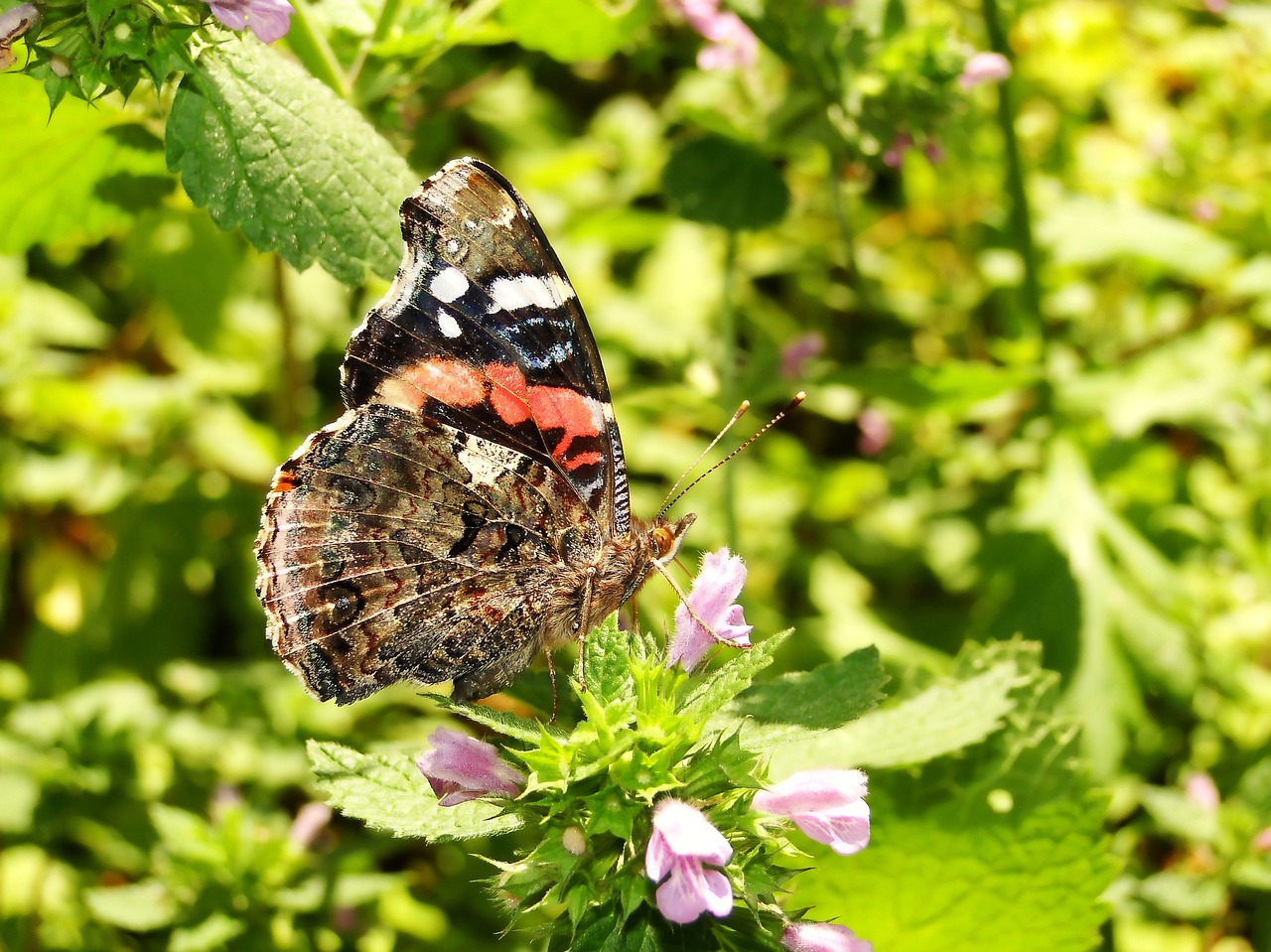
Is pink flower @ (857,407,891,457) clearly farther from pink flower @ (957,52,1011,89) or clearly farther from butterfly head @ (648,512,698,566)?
butterfly head @ (648,512,698,566)

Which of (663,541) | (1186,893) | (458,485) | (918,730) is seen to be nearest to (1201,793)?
(1186,893)

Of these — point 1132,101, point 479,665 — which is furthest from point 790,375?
point 1132,101

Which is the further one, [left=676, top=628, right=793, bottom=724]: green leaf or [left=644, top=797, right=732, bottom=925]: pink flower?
[left=676, top=628, right=793, bottom=724]: green leaf

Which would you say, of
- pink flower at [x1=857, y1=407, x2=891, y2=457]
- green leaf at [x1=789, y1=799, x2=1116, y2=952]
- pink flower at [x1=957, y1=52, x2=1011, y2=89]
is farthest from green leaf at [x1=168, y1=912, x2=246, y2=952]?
pink flower at [x1=957, y1=52, x2=1011, y2=89]

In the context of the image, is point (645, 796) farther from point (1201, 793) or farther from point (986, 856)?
point (1201, 793)

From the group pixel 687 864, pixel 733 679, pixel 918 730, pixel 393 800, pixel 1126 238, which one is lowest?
pixel 1126 238

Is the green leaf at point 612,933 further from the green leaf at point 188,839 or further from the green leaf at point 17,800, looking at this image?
the green leaf at point 17,800
